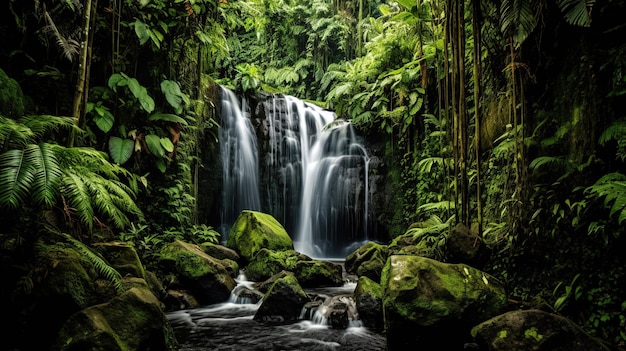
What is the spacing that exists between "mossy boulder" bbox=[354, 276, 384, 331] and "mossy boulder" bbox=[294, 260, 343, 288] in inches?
67.5

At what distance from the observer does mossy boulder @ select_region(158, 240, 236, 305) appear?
233 inches

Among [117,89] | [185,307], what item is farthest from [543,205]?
[117,89]

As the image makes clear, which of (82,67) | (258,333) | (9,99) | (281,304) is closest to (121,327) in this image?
(258,333)

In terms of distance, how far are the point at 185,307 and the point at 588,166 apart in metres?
5.83

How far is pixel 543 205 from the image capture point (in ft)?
15.3

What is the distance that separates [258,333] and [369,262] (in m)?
3.44

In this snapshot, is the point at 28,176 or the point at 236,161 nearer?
the point at 28,176

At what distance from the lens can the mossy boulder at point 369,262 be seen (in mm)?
7219

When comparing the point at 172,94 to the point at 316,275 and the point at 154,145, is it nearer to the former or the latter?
the point at 154,145

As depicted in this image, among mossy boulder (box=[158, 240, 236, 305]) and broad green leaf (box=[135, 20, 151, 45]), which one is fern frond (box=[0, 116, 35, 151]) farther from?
broad green leaf (box=[135, 20, 151, 45])

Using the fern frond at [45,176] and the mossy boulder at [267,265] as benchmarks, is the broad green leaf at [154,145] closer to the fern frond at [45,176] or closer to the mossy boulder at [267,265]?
the mossy boulder at [267,265]

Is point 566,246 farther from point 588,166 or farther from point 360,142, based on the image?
point 360,142

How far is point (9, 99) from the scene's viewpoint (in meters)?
3.98

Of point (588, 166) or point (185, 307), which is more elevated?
point (588, 166)
